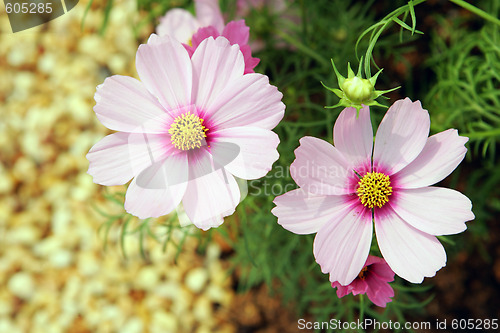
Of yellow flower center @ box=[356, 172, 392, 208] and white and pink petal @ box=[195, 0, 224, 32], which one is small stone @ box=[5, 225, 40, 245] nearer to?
white and pink petal @ box=[195, 0, 224, 32]

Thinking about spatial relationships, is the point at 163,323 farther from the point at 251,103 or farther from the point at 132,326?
the point at 251,103

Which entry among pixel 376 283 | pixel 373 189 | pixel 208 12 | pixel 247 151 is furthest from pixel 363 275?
pixel 208 12

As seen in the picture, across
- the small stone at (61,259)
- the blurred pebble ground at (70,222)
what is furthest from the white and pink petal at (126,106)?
the small stone at (61,259)

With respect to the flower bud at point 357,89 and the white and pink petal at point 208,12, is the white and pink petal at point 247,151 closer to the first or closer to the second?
the flower bud at point 357,89

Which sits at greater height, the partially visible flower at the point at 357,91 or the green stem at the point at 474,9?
the green stem at the point at 474,9

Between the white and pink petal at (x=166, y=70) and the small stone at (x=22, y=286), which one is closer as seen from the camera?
the white and pink petal at (x=166, y=70)

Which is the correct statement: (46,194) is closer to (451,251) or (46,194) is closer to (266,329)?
(266,329)
